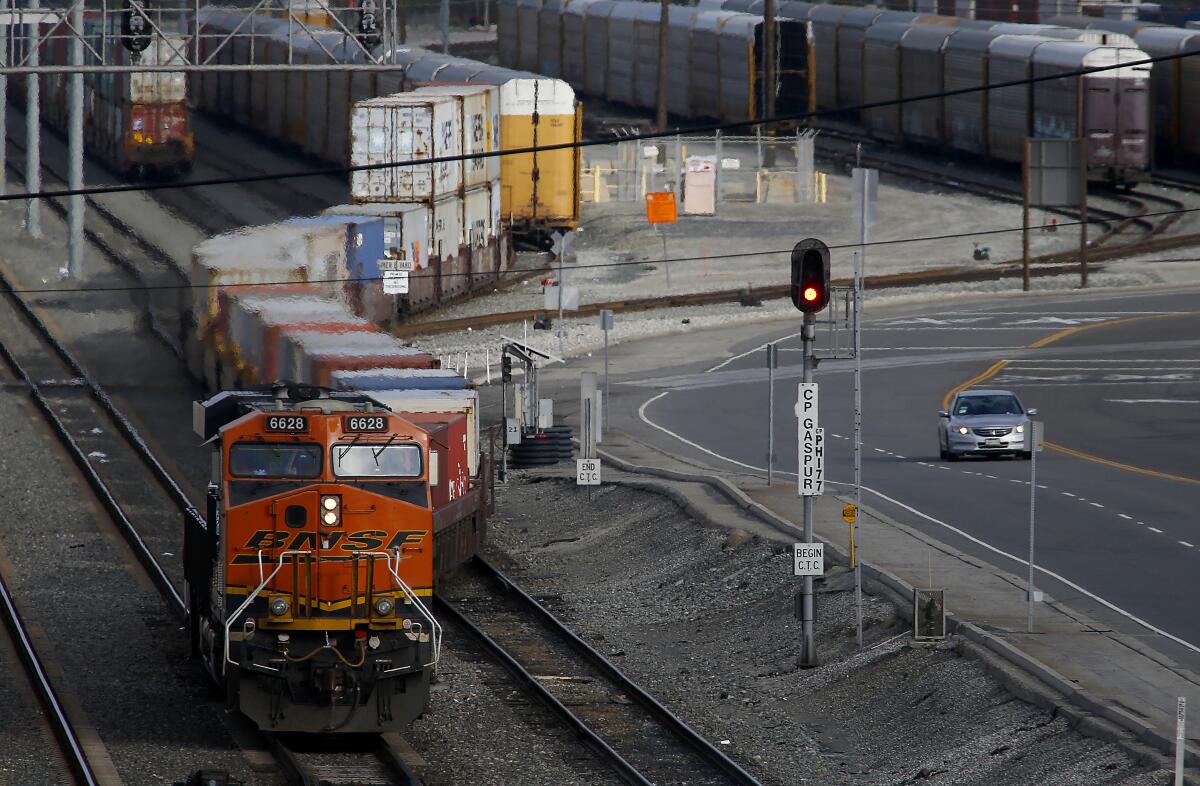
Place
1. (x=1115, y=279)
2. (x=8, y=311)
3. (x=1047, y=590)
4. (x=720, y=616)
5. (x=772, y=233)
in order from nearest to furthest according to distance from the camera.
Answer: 1. (x=1047, y=590)
2. (x=720, y=616)
3. (x=8, y=311)
4. (x=1115, y=279)
5. (x=772, y=233)

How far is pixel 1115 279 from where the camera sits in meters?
58.9

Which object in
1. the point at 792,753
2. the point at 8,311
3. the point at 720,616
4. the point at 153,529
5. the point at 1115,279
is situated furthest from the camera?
the point at 1115,279

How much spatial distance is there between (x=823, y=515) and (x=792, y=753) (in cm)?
987

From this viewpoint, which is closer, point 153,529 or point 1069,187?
point 153,529

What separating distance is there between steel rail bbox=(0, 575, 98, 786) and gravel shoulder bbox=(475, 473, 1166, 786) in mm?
6173

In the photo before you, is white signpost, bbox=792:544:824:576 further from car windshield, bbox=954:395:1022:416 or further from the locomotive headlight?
car windshield, bbox=954:395:1022:416

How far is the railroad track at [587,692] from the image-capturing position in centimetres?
1862

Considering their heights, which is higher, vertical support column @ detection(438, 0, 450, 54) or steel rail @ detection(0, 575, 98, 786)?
vertical support column @ detection(438, 0, 450, 54)

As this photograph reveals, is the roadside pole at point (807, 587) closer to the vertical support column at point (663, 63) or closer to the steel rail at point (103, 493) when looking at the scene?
the steel rail at point (103, 493)

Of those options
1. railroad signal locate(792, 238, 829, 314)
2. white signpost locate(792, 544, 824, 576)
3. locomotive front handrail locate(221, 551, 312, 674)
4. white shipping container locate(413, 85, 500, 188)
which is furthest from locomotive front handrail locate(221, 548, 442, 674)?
white shipping container locate(413, 85, 500, 188)

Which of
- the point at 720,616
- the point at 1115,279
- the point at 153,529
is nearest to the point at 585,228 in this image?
the point at 1115,279

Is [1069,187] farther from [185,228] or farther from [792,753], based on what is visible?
[792,753]

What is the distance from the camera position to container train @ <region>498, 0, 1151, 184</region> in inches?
2468

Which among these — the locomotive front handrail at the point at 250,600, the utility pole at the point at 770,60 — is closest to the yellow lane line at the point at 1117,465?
the locomotive front handrail at the point at 250,600
